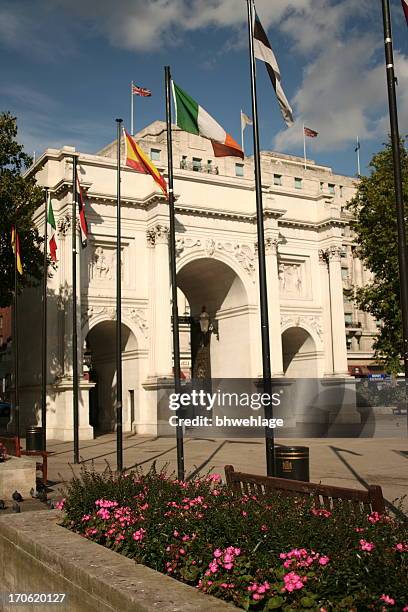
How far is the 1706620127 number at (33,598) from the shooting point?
5.51 m

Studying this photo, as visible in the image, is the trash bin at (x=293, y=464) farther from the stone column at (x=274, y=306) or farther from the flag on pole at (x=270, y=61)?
the stone column at (x=274, y=306)

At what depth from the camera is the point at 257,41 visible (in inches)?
521

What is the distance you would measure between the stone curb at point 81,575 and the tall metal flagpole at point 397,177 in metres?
5.42

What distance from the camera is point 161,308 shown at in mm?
37156

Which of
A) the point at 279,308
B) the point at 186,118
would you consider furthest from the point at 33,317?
the point at 186,118

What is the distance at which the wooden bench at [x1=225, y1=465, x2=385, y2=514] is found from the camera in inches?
246


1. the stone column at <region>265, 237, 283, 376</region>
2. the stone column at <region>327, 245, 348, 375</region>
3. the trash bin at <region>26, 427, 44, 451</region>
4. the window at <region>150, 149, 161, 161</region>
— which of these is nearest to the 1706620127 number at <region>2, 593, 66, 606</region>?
the trash bin at <region>26, 427, 44, 451</region>

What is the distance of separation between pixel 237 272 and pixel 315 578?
36.6 metres

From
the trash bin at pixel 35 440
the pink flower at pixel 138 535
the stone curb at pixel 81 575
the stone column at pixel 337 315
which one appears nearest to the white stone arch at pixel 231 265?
the stone column at pixel 337 315

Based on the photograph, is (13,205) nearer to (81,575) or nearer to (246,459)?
(246,459)

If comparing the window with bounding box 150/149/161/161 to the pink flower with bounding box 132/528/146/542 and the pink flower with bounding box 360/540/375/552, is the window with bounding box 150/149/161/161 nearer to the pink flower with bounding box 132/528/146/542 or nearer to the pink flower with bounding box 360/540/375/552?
the pink flower with bounding box 132/528/146/542

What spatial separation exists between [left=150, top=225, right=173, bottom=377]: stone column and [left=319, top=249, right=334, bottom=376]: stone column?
39.2ft

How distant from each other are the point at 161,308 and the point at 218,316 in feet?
24.5

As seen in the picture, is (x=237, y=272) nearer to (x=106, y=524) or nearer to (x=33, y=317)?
(x=33, y=317)
